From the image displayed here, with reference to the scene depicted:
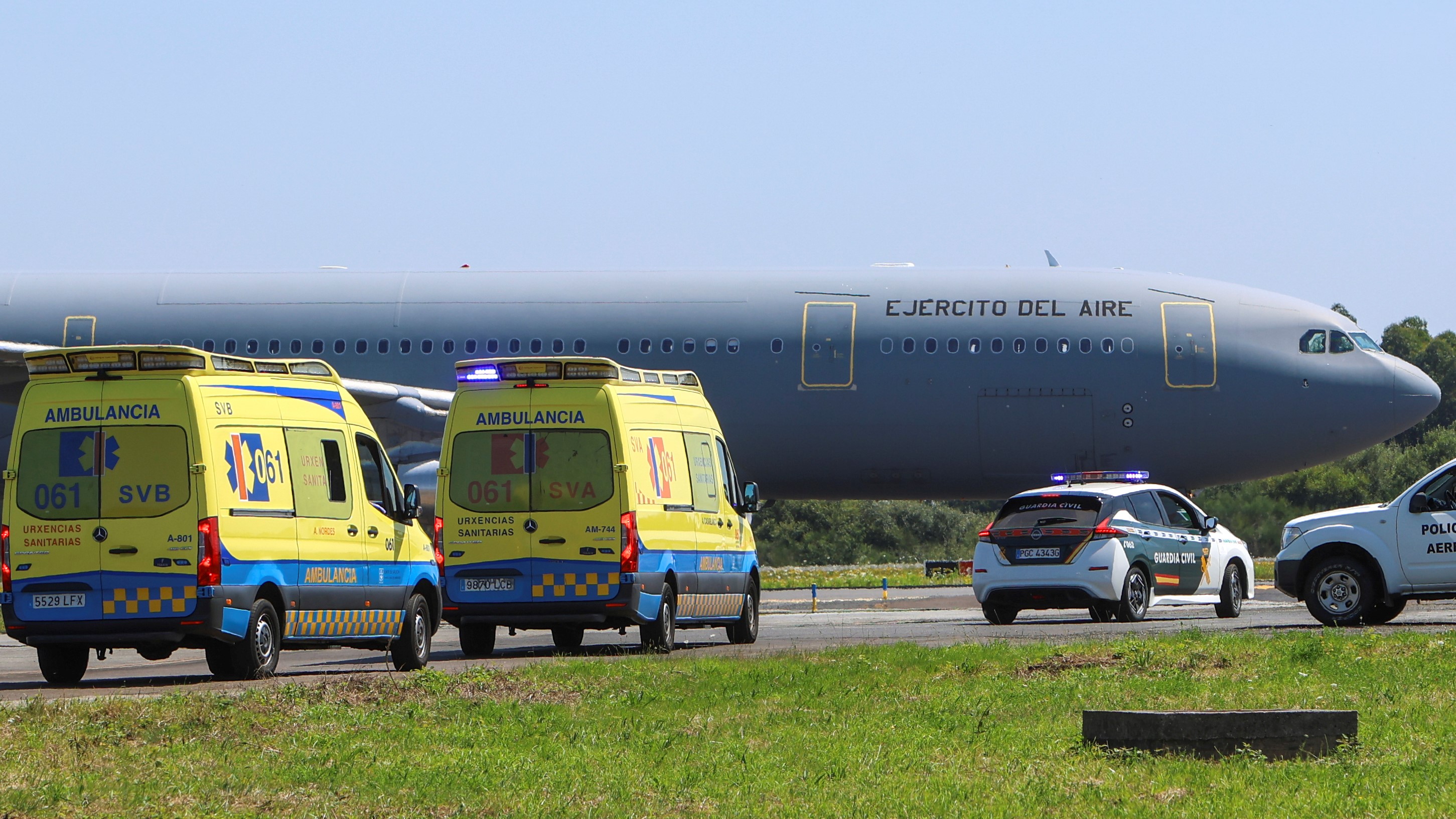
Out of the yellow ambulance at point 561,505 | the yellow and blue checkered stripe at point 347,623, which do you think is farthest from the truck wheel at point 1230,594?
the yellow and blue checkered stripe at point 347,623

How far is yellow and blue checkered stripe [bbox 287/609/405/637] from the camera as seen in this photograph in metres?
14.2

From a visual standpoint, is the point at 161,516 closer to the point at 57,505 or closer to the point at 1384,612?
the point at 57,505

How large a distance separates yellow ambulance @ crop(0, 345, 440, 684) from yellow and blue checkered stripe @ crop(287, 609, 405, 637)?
0.02 metres

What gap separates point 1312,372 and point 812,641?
42.8ft

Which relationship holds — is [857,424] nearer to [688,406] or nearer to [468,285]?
[468,285]

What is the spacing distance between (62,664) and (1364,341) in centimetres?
2062

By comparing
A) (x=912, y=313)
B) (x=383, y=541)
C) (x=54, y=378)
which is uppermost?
(x=912, y=313)

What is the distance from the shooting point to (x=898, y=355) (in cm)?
2812

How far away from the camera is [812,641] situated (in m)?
17.7

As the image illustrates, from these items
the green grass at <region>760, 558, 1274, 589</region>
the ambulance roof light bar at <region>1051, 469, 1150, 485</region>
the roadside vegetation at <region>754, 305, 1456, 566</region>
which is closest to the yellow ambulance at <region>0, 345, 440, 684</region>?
the ambulance roof light bar at <region>1051, 469, 1150, 485</region>

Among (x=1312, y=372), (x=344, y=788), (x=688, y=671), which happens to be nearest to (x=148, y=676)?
(x=688, y=671)

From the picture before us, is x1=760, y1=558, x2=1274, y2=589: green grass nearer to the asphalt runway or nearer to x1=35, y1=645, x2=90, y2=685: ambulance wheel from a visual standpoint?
the asphalt runway

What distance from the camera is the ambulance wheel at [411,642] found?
1536 centimetres

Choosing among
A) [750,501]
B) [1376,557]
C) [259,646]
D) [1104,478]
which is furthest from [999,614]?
[259,646]
